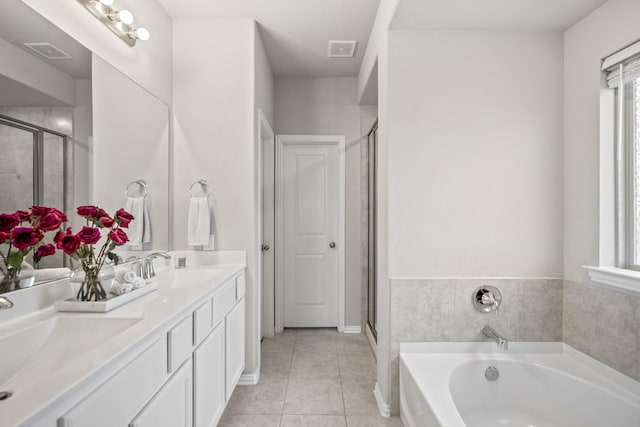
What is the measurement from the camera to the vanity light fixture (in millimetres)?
1657

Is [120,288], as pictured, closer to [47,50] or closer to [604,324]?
[47,50]

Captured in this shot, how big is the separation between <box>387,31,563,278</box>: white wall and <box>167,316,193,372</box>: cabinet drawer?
3.76 ft

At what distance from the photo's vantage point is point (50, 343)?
115 cm

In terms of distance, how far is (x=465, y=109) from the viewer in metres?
2.01

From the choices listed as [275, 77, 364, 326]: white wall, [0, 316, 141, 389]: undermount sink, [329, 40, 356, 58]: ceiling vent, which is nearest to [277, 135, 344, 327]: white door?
[275, 77, 364, 326]: white wall

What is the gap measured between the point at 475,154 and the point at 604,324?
3.55 feet

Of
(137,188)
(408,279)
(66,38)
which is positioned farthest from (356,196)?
(66,38)

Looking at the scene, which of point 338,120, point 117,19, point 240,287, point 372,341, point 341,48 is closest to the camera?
point 117,19

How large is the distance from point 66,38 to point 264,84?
5.16ft

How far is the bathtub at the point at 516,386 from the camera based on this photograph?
1.61m

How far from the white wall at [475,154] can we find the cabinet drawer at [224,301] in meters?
0.98

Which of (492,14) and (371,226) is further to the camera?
(371,226)

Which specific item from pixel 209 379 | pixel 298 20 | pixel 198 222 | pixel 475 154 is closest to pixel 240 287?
pixel 198 222

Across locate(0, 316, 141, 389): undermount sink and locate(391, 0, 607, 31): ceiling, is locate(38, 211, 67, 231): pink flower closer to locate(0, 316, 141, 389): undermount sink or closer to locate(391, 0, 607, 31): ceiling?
locate(0, 316, 141, 389): undermount sink
